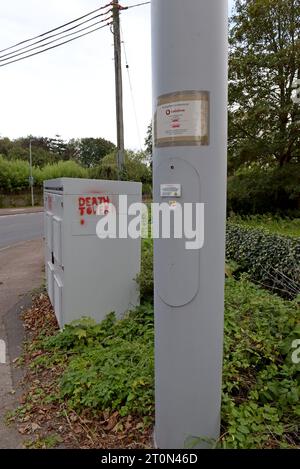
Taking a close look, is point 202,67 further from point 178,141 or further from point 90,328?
point 90,328

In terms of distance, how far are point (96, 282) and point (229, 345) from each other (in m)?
1.59

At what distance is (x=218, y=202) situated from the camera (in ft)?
6.52

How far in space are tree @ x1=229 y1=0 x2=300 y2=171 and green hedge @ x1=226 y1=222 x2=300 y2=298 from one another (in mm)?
4804

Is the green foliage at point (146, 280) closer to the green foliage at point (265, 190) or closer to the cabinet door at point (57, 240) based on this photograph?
the cabinet door at point (57, 240)

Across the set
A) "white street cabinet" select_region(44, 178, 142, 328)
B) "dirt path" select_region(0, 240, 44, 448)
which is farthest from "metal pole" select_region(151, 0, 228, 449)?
"white street cabinet" select_region(44, 178, 142, 328)

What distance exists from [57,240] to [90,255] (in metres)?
0.47

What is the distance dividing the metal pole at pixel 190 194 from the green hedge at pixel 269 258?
8.21ft

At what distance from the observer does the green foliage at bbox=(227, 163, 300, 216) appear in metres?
10.4

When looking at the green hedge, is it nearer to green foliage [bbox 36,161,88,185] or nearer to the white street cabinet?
the white street cabinet

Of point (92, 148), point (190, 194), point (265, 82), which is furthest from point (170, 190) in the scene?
point (92, 148)

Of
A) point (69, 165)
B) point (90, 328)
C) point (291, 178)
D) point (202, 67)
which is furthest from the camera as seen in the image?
point (69, 165)

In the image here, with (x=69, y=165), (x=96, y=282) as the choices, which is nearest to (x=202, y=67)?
(x=96, y=282)
